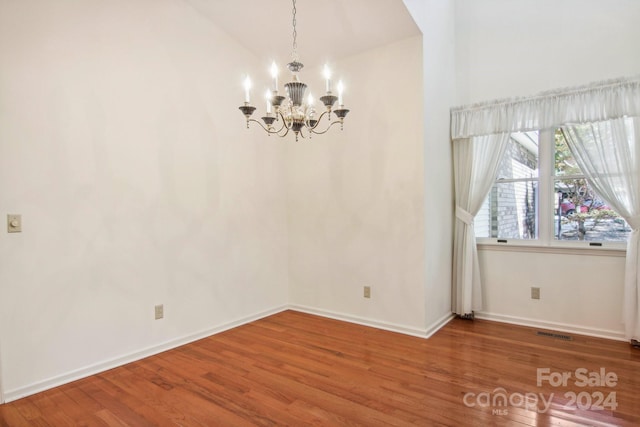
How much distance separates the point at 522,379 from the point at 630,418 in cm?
60

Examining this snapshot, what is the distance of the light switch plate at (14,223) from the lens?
94.5 inches

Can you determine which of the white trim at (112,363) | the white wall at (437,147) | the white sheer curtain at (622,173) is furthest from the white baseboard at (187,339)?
the white sheer curtain at (622,173)

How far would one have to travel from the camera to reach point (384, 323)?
3.76 m

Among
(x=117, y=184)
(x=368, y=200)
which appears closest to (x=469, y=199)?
(x=368, y=200)

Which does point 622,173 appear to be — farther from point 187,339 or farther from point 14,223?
point 14,223

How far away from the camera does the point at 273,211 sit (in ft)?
14.3

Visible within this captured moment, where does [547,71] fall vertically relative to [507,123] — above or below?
above

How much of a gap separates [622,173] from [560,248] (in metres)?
0.84

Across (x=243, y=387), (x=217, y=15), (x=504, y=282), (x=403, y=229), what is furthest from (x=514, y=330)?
(x=217, y=15)

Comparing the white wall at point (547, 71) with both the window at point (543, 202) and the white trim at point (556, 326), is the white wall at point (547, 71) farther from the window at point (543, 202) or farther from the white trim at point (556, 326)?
the window at point (543, 202)

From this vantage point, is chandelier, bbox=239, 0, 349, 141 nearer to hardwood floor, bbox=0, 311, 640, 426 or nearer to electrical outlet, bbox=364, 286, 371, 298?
hardwood floor, bbox=0, 311, 640, 426

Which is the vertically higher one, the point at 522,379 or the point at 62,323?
the point at 62,323

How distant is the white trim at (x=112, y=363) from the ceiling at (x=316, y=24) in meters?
2.98

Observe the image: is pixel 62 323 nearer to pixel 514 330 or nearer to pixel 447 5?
pixel 514 330
